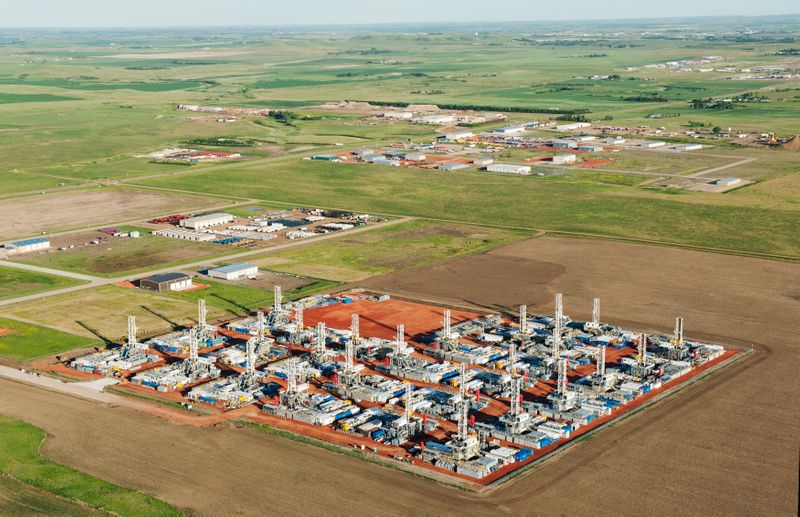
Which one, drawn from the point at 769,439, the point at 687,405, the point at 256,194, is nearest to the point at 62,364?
the point at 687,405

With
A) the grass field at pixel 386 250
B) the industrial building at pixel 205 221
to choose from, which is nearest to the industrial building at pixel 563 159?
the grass field at pixel 386 250

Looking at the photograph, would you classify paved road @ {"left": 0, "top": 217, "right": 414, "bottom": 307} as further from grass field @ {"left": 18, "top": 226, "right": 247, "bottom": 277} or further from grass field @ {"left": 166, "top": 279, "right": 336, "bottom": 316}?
grass field @ {"left": 166, "top": 279, "right": 336, "bottom": 316}

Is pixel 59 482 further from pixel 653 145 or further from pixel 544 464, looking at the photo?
pixel 653 145

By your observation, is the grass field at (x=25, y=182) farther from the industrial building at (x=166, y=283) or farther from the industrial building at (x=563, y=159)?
the industrial building at (x=563, y=159)

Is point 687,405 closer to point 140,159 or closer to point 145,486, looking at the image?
point 145,486

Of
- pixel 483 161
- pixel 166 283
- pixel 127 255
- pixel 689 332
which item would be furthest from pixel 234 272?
pixel 483 161
